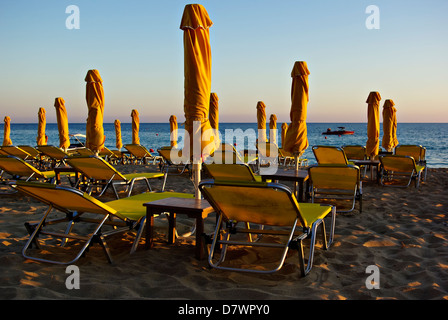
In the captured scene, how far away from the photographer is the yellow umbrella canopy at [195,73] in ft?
10.8

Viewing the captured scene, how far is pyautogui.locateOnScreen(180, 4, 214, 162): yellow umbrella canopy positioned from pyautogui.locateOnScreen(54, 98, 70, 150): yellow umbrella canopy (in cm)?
741

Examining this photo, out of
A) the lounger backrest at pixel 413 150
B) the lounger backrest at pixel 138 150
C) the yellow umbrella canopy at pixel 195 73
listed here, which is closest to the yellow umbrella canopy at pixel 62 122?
the lounger backrest at pixel 138 150

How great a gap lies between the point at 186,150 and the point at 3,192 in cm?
481

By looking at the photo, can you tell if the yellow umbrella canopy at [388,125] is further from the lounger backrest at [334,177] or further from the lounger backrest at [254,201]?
the lounger backrest at [254,201]

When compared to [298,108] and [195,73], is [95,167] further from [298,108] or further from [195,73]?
[298,108]

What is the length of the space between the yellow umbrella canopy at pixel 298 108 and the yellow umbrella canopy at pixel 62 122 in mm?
6466

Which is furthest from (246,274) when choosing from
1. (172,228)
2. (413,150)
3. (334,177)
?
(413,150)

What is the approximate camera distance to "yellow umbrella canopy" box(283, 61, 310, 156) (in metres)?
5.69

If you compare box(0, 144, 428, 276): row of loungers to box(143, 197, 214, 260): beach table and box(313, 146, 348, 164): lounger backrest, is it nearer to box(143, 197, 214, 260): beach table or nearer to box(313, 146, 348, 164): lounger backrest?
box(143, 197, 214, 260): beach table

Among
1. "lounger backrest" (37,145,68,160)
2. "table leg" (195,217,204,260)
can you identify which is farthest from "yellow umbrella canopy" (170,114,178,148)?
"table leg" (195,217,204,260)

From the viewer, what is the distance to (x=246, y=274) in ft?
9.47

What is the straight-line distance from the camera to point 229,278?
9.18 feet
